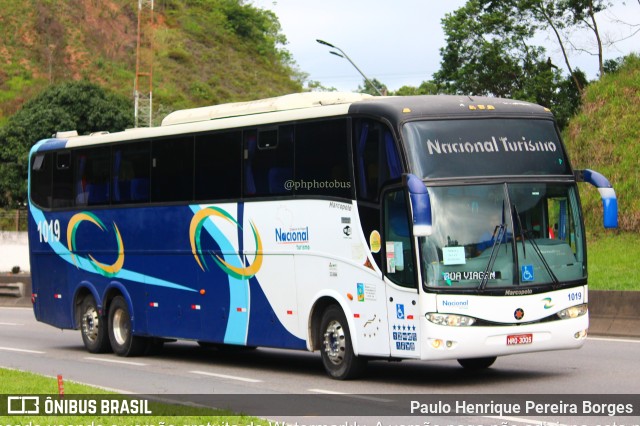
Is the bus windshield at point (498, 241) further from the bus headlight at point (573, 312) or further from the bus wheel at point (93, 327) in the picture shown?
the bus wheel at point (93, 327)

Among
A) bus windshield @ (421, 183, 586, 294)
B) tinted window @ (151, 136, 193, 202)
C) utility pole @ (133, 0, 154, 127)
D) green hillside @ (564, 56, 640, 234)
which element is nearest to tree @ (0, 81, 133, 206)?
utility pole @ (133, 0, 154, 127)

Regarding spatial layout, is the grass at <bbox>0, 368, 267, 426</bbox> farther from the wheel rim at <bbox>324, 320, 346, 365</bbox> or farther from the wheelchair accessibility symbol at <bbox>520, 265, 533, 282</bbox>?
the wheelchair accessibility symbol at <bbox>520, 265, 533, 282</bbox>

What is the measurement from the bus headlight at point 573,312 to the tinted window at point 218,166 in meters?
5.37

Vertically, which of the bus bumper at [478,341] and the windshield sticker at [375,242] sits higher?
the windshield sticker at [375,242]

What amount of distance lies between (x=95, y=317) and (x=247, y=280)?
5.11 meters

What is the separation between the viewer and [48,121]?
2223 inches

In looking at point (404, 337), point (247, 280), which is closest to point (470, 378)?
point (404, 337)

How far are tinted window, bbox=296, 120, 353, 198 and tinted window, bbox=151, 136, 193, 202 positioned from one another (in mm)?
3046

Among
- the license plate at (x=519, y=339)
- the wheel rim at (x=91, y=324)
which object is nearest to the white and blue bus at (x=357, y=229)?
the license plate at (x=519, y=339)

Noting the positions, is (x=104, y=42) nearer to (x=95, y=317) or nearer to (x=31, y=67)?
(x=31, y=67)

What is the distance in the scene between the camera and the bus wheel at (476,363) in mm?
15953

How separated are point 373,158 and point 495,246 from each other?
6.40ft

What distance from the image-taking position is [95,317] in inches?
837

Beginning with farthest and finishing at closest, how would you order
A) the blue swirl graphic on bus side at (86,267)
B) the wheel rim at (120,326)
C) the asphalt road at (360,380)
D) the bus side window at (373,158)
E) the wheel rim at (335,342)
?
the wheel rim at (120,326), the blue swirl graphic on bus side at (86,267), the wheel rim at (335,342), the bus side window at (373,158), the asphalt road at (360,380)
